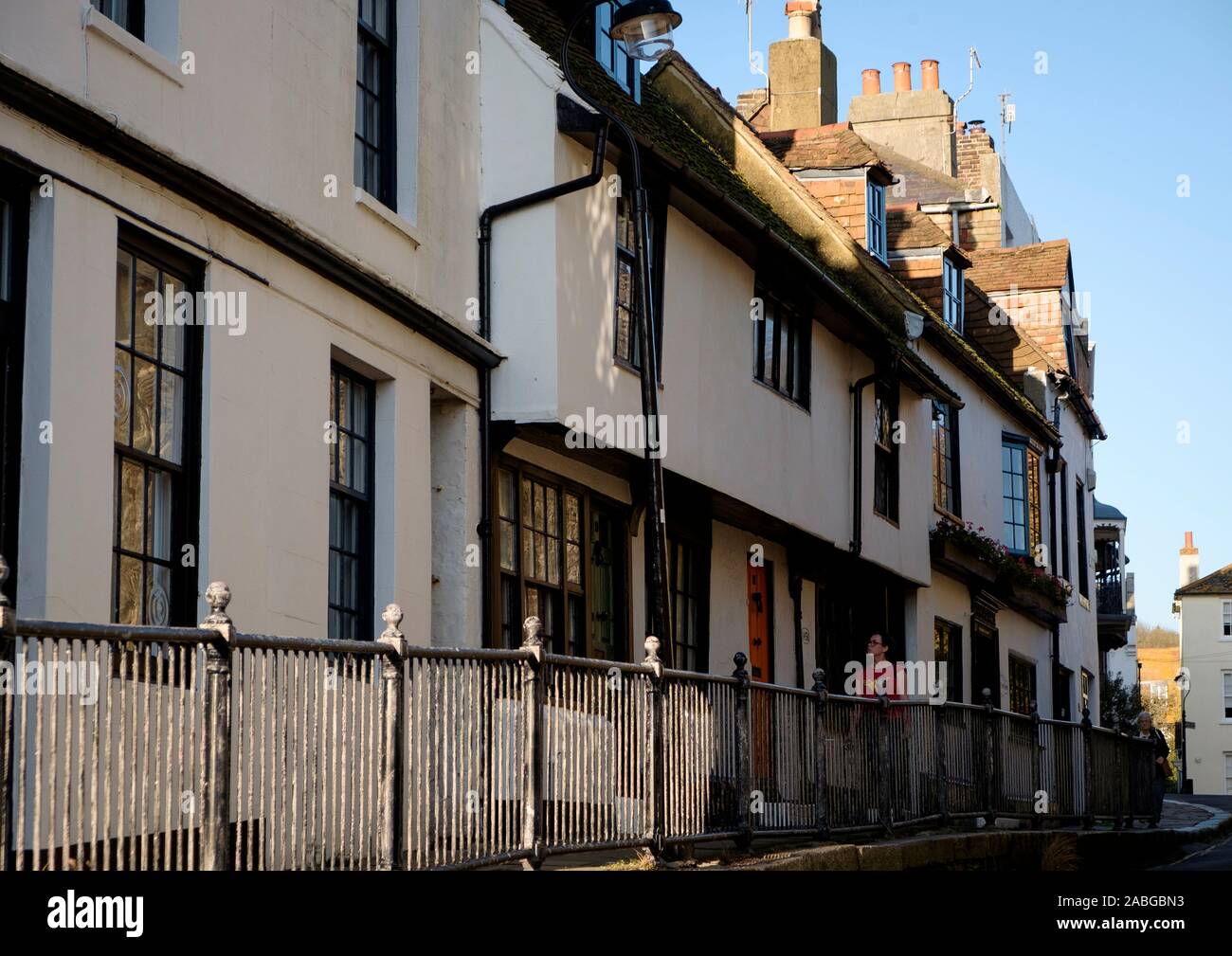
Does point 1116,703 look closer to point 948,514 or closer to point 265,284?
point 948,514

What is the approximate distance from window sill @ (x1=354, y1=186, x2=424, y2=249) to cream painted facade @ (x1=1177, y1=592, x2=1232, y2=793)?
219 ft

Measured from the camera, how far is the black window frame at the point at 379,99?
12.5 meters

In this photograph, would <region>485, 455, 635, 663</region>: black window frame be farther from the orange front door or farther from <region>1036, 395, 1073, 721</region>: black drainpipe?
<region>1036, 395, 1073, 721</region>: black drainpipe

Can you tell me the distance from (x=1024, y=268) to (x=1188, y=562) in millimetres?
52469

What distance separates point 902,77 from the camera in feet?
149

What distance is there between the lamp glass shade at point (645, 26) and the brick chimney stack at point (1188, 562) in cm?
7375

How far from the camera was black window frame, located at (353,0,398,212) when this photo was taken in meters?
12.5

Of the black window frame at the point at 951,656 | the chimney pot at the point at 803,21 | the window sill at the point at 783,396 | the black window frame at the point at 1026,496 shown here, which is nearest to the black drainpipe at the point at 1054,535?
the black window frame at the point at 1026,496

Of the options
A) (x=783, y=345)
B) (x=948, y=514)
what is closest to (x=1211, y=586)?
(x=948, y=514)

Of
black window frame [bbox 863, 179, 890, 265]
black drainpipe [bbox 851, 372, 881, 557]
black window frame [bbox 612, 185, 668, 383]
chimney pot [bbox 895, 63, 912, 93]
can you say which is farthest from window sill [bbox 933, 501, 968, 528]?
chimney pot [bbox 895, 63, 912, 93]

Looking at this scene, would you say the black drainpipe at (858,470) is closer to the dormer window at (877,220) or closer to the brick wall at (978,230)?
the dormer window at (877,220)
